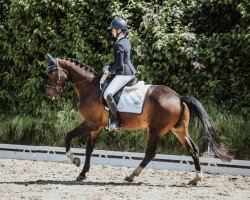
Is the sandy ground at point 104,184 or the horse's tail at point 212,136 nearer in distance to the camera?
the sandy ground at point 104,184

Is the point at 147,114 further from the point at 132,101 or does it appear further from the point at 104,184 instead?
the point at 104,184

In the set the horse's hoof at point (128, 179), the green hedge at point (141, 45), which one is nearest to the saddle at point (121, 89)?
the horse's hoof at point (128, 179)

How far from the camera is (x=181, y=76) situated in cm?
1188

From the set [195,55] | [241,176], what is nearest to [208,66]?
[195,55]

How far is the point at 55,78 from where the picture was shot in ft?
28.6

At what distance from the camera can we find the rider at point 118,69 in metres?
8.27

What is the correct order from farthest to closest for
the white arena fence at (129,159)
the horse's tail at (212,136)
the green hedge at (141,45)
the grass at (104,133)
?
the green hedge at (141,45)
the grass at (104,133)
the white arena fence at (129,159)
the horse's tail at (212,136)

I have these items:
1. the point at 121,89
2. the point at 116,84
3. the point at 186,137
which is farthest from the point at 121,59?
the point at 186,137

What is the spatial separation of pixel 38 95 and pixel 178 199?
293 inches

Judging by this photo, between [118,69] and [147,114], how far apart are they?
0.93m

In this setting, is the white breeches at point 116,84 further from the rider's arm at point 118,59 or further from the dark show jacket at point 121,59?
the rider's arm at point 118,59

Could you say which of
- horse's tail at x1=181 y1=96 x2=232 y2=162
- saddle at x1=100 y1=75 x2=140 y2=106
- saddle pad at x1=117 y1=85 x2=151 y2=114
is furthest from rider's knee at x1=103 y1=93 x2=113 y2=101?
horse's tail at x1=181 y1=96 x2=232 y2=162

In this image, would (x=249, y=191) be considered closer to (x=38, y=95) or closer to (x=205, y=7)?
(x=205, y=7)

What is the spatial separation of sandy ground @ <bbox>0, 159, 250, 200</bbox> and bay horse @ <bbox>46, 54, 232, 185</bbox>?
1.22 ft
